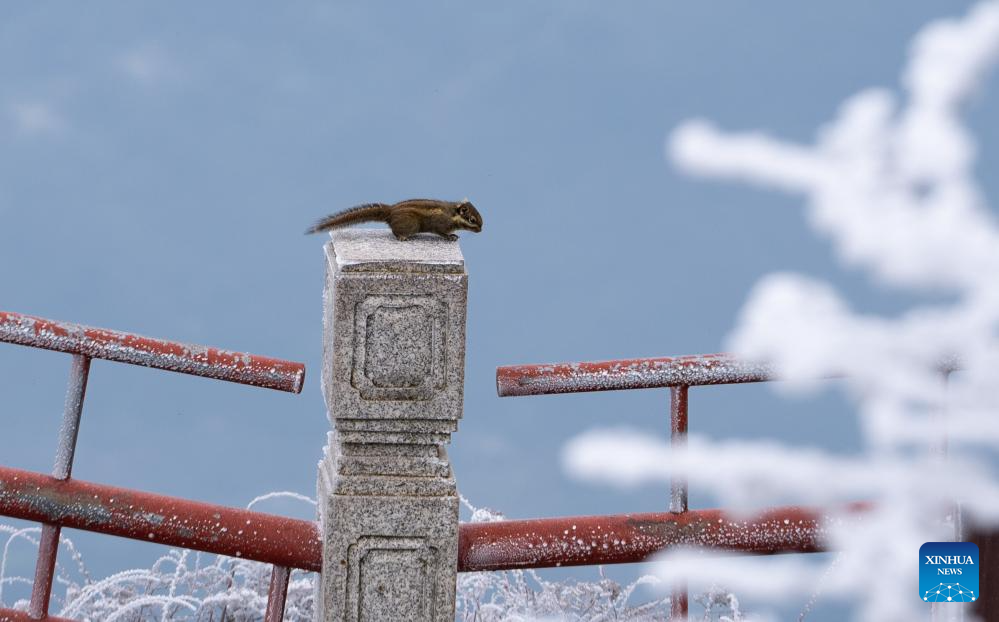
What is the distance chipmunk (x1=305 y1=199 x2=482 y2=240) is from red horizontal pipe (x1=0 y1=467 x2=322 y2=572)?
83 cm

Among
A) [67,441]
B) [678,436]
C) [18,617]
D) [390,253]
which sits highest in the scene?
[390,253]

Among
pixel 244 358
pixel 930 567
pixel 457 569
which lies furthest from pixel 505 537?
pixel 930 567

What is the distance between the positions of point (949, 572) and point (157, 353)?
2351 millimetres

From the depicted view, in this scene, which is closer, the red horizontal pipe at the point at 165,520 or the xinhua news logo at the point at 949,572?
the red horizontal pipe at the point at 165,520

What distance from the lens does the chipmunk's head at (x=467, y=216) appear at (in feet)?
13.5

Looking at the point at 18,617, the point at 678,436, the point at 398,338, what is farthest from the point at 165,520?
the point at 678,436

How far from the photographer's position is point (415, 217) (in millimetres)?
4055

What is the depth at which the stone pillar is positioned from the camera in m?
3.75

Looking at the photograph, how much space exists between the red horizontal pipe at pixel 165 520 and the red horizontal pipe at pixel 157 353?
0.37 metres

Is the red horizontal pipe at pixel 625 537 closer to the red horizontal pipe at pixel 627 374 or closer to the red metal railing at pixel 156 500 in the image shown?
the red horizontal pipe at pixel 627 374

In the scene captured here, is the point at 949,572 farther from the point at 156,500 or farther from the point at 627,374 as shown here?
the point at 156,500

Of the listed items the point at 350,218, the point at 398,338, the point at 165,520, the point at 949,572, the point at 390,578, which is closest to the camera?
the point at 398,338

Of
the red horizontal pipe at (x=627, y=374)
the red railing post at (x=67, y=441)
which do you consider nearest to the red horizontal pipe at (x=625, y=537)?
the red horizontal pipe at (x=627, y=374)

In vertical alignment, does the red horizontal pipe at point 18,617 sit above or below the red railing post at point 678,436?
below
